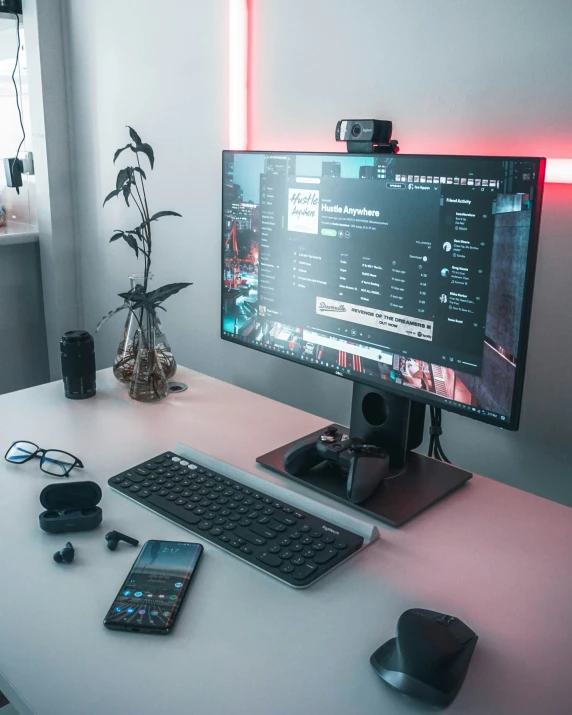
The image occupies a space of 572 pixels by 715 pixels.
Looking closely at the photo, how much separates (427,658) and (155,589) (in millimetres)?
341

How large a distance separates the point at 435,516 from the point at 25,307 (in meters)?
1.92

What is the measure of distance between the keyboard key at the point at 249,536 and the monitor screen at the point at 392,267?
328 mm

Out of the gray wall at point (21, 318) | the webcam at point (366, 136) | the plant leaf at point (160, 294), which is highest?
the webcam at point (366, 136)

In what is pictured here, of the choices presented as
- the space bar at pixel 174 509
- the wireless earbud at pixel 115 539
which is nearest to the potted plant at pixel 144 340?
the space bar at pixel 174 509

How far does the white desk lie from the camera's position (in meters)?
0.71

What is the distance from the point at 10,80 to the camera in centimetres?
251

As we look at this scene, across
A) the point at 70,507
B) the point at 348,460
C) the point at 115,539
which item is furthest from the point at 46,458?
the point at 348,460

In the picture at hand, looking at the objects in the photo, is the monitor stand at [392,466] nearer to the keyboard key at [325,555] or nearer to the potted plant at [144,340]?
the keyboard key at [325,555]

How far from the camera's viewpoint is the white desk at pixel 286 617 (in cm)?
71

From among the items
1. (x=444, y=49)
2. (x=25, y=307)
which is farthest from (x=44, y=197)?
(x=444, y=49)

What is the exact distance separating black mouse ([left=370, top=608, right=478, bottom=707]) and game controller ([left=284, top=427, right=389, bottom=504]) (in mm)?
321

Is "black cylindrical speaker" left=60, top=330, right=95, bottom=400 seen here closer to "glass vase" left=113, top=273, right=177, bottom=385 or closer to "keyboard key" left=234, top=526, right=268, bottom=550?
"glass vase" left=113, top=273, right=177, bottom=385

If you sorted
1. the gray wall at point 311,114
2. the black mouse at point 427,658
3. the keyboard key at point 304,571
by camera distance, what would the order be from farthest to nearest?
the gray wall at point 311,114
the keyboard key at point 304,571
the black mouse at point 427,658

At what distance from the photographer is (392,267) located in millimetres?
1071
